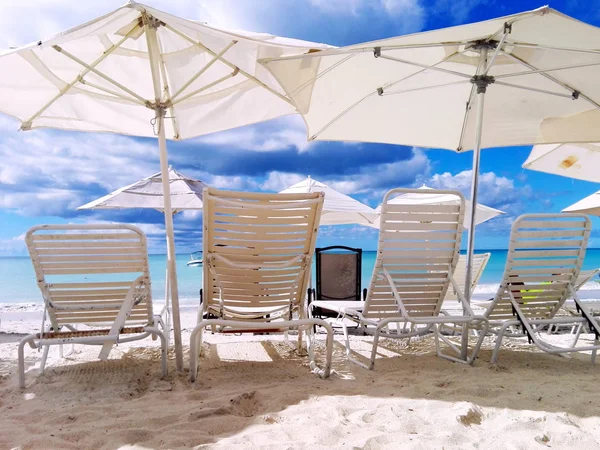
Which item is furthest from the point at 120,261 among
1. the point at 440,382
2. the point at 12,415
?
the point at 440,382

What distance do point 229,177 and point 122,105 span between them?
62.9 metres

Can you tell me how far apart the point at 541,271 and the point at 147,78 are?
3.88 metres

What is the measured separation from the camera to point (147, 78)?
4.09 m

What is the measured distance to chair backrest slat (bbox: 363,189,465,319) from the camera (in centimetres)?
330

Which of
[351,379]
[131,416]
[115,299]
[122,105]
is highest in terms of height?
[122,105]

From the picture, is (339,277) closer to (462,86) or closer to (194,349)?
(462,86)

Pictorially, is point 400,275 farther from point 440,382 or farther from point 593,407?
point 593,407

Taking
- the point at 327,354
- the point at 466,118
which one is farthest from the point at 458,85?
the point at 327,354

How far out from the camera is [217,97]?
4152 millimetres

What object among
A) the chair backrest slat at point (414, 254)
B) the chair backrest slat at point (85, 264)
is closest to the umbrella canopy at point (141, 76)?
the chair backrest slat at point (85, 264)

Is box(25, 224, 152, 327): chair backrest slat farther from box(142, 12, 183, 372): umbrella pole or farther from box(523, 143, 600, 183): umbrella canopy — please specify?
box(523, 143, 600, 183): umbrella canopy

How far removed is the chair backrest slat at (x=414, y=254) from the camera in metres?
3.30

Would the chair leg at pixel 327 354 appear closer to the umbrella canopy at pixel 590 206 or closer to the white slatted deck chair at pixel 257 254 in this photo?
the white slatted deck chair at pixel 257 254

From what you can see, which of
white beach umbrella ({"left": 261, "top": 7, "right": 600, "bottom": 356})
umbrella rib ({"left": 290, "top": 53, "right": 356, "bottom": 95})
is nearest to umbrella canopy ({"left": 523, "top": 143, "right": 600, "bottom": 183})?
white beach umbrella ({"left": 261, "top": 7, "right": 600, "bottom": 356})
